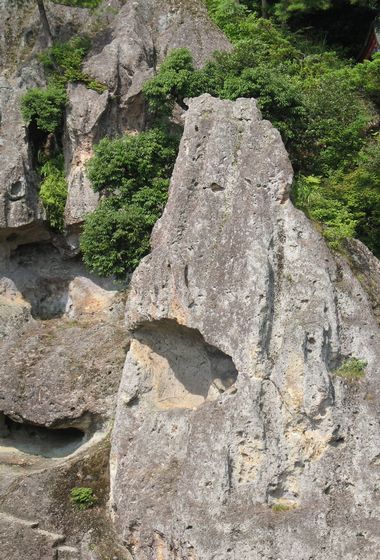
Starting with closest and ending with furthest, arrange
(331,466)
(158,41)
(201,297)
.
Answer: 1. (331,466)
2. (201,297)
3. (158,41)

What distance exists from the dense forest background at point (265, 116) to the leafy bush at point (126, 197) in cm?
3

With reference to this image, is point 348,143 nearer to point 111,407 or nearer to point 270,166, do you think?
point 270,166

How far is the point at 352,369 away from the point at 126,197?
7.86 meters

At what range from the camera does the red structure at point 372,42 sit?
2383 centimetres

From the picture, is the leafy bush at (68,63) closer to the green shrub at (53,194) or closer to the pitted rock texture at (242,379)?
the green shrub at (53,194)

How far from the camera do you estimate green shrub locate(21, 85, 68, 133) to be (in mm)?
20500

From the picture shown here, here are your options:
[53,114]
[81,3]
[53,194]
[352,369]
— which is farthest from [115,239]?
[81,3]

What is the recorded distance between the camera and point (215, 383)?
50.9 feet

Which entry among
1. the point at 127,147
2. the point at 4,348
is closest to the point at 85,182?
the point at 127,147

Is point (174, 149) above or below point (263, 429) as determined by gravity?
above

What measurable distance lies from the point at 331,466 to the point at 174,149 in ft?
32.2

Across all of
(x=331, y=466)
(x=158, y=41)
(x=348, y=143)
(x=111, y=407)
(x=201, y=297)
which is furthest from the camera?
(x=158, y=41)

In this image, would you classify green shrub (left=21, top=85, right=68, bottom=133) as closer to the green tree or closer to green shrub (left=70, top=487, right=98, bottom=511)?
the green tree

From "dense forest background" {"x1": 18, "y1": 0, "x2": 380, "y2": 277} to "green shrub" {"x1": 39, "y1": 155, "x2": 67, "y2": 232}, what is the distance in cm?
3
